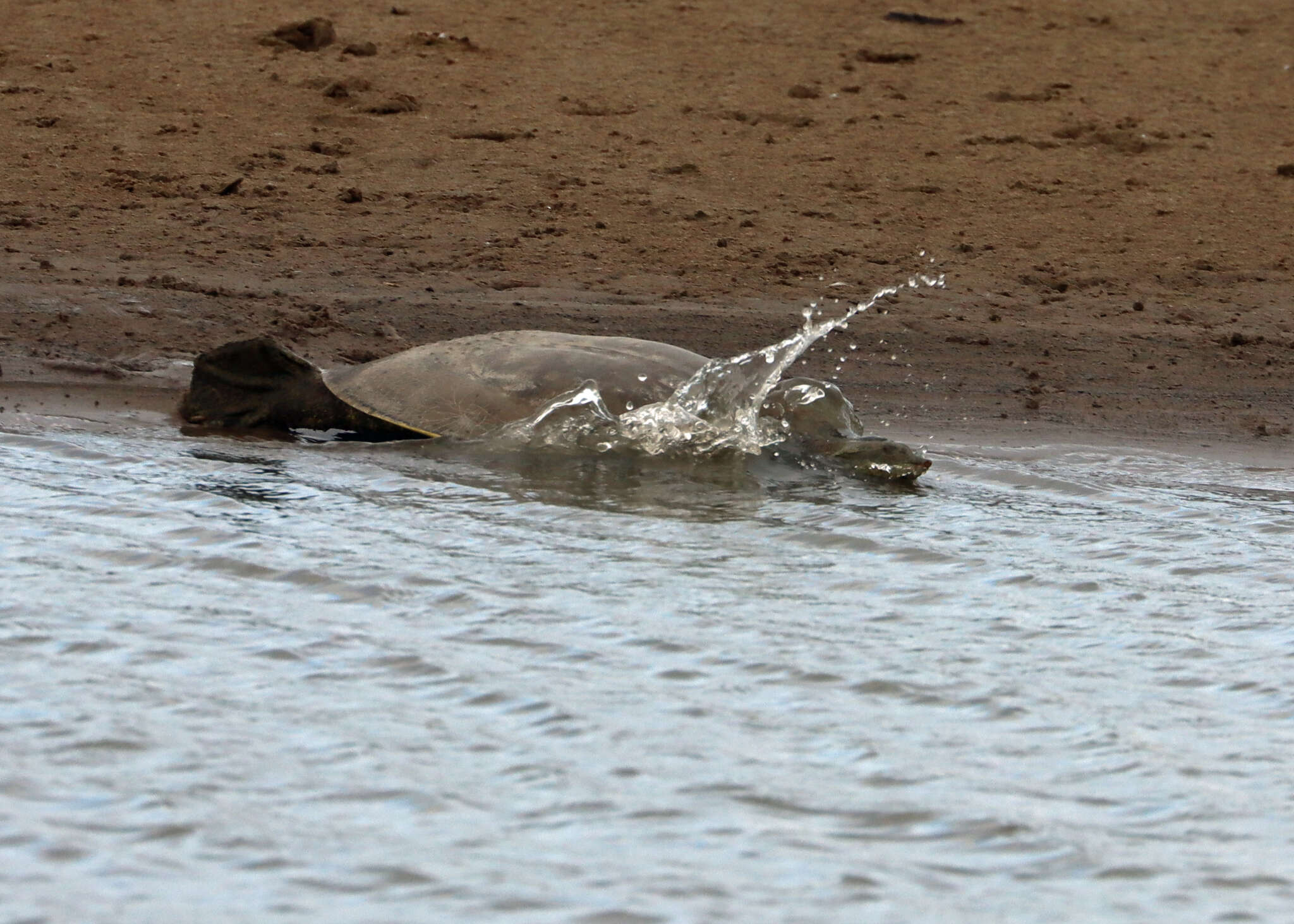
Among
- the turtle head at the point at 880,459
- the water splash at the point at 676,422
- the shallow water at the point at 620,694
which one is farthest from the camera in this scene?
the water splash at the point at 676,422

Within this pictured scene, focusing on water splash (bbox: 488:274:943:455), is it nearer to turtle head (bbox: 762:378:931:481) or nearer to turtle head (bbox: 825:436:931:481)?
turtle head (bbox: 762:378:931:481)

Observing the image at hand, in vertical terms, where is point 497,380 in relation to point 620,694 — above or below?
above

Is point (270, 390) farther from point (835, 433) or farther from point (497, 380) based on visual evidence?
point (835, 433)

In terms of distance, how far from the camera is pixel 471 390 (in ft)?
19.2

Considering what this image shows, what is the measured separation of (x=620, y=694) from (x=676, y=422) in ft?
6.90

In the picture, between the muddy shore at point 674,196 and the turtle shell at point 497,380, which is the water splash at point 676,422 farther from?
the muddy shore at point 674,196

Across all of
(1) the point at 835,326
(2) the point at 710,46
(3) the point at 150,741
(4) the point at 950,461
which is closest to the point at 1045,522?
(4) the point at 950,461

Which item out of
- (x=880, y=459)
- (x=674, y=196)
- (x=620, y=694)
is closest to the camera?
(x=620, y=694)

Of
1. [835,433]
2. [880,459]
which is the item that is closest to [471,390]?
[835,433]

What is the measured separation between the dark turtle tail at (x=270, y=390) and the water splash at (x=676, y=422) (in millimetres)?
589

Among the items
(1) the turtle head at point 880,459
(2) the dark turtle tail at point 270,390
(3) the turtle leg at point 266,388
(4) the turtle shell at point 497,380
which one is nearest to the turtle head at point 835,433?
(1) the turtle head at point 880,459

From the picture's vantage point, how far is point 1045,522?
18.1 feet

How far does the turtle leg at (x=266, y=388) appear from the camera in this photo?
5.95 meters

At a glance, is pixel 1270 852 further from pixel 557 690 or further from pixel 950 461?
pixel 950 461
